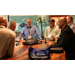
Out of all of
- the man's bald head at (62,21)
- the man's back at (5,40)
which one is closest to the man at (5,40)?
the man's back at (5,40)

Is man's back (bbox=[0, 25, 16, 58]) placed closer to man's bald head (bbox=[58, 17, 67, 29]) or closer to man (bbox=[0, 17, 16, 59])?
man (bbox=[0, 17, 16, 59])

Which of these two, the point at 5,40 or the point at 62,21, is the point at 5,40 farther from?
the point at 62,21

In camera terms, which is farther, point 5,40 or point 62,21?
point 62,21

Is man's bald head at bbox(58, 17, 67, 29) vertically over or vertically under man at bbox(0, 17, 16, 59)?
over

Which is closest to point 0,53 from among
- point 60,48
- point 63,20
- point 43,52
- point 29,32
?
point 43,52

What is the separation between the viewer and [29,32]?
348 cm

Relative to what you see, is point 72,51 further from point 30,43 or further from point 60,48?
point 30,43

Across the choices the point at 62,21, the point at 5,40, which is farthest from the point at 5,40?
the point at 62,21

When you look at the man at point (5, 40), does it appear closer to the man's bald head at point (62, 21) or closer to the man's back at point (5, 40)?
the man's back at point (5, 40)

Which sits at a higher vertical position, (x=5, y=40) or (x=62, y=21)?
(x=62, y=21)

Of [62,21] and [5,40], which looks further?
[62,21]

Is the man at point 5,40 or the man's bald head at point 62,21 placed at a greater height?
the man's bald head at point 62,21

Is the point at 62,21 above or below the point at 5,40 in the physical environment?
above

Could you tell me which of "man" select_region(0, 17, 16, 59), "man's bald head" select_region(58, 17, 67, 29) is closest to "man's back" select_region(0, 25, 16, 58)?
"man" select_region(0, 17, 16, 59)
